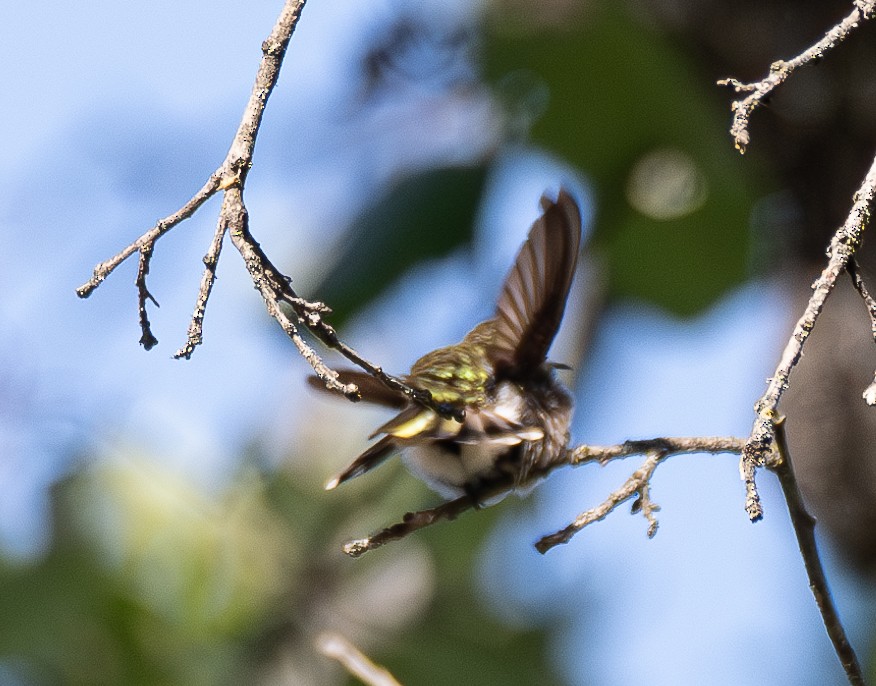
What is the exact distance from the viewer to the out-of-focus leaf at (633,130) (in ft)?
12.5

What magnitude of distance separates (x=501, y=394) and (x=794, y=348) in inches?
28.5

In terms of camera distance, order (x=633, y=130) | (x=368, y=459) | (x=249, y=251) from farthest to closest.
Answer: (x=633, y=130) < (x=368, y=459) < (x=249, y=251)

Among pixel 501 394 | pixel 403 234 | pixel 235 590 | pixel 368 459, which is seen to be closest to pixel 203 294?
pixel 368 459

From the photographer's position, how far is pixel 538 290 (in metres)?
1.58

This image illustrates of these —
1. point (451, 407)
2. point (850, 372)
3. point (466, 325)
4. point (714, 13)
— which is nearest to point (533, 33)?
point (714, 13)

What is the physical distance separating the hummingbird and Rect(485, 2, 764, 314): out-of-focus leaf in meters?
2.17

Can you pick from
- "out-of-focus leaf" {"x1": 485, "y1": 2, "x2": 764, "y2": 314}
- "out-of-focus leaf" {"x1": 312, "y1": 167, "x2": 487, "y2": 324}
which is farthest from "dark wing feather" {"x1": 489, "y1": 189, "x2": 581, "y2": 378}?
"out-of-focus leaf" {"x1": 485, "y1": 2, "x2": 764, "y2": 314}

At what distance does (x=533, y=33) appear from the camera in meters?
3.82

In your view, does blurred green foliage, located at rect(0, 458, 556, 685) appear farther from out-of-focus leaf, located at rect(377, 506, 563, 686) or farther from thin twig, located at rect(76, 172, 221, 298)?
thin twig, located at rect(76, 172, 221, 298)

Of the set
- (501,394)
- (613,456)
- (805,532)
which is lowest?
(805,532)

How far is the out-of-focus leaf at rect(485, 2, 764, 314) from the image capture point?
379 cm

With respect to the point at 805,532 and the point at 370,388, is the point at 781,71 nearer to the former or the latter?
the point at 805,532

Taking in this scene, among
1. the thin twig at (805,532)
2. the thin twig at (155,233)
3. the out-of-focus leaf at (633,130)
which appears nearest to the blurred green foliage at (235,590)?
the out-of-focus leaf at (633,130)

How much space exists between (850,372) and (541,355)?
292cm
